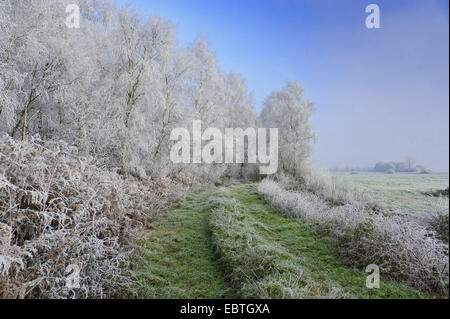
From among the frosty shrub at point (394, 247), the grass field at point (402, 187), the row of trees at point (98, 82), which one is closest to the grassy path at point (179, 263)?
the frosty shrub at point (394, 247)

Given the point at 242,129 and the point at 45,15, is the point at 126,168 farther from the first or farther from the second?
the point at 242,129

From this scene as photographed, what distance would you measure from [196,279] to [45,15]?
8598 mm

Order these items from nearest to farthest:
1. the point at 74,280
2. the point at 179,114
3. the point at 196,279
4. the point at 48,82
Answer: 1. the point at 74,280
2. the point at 196,279
3. the point at 48,82
4. the point at 179,114

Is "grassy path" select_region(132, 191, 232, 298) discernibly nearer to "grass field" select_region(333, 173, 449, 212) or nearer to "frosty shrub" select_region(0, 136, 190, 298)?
"frosty shrub" select_region(0, 136, 190, 298)

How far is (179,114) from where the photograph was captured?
1171 cm

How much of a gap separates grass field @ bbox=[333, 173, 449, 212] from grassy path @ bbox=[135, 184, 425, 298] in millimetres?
3200

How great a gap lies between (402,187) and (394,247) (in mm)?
7747

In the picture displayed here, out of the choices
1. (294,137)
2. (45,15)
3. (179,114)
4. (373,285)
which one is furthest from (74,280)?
(294,137)

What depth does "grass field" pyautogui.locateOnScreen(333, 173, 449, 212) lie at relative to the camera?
6.16m

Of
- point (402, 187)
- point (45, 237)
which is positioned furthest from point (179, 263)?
point (402, 187)

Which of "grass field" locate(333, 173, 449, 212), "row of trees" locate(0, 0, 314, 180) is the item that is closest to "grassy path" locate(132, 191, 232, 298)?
"row of trees" locate(0, 0, 314, 180)

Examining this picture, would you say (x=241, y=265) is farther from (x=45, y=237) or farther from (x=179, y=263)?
(x=45, y=237)

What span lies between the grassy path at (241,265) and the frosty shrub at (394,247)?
29 centimetres

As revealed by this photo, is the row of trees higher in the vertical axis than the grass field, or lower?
higher
